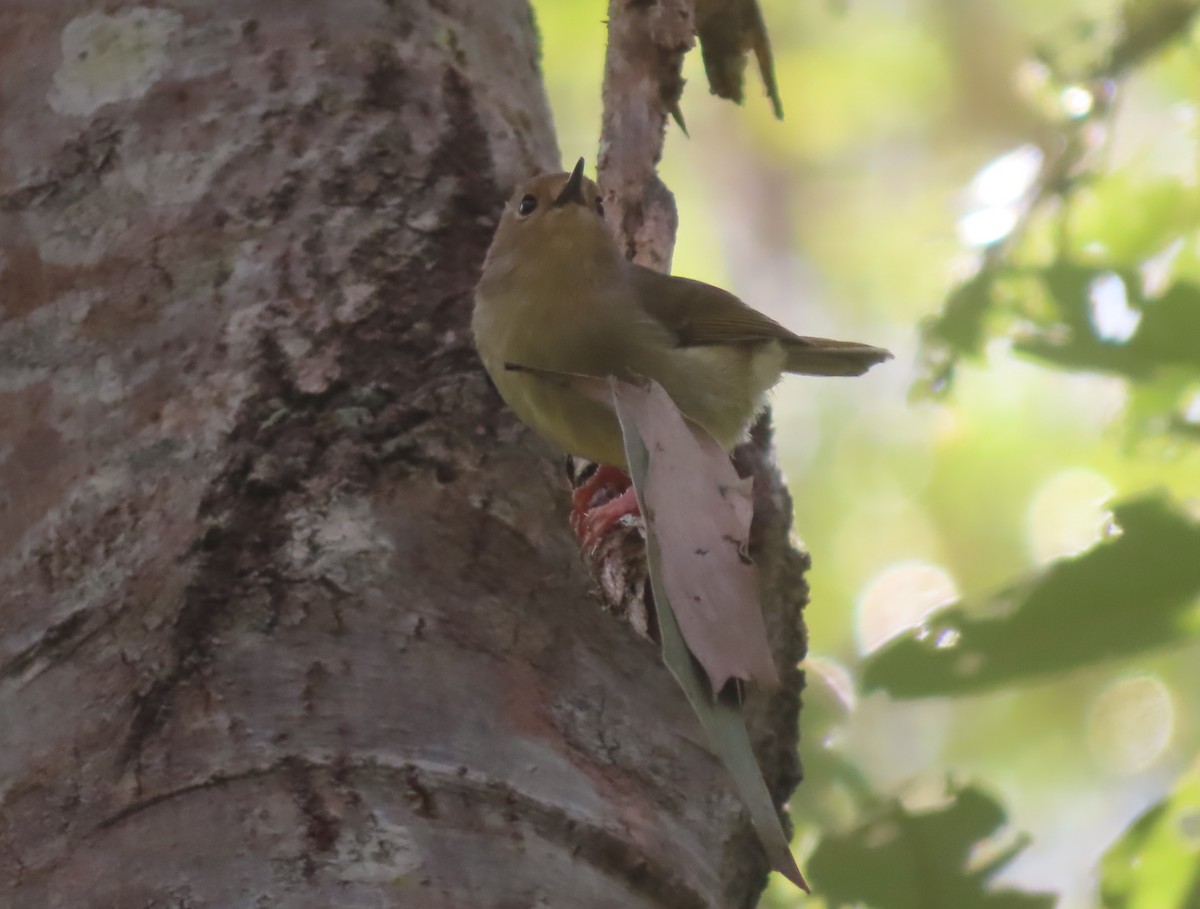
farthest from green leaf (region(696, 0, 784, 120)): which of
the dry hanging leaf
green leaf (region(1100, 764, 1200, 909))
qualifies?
green leaf (region(1100, 764, 1200, 909))

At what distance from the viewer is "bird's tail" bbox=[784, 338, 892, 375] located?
3.58 metres

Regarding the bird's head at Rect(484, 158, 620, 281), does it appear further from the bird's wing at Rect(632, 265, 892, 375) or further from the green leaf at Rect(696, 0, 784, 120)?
the green leaf at Rect(696, 0, 784, 120)

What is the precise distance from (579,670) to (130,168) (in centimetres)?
124

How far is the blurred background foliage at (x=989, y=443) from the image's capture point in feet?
5.87

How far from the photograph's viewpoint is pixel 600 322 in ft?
9.17

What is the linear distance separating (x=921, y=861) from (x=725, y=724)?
33.8 inches

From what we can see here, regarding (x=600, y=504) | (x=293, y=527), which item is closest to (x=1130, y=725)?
(x=600, y=504)

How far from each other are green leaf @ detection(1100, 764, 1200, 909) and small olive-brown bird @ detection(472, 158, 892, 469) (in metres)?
1.09

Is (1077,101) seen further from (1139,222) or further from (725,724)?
(725,724)

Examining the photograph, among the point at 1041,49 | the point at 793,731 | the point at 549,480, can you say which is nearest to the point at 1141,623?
the point at 793,731

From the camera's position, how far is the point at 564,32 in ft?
22.6

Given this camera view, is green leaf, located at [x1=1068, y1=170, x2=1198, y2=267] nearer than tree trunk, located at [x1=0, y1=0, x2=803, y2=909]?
No

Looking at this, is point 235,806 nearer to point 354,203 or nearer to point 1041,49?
point 354,203

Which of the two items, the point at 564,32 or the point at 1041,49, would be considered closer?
the point at 1041,49
